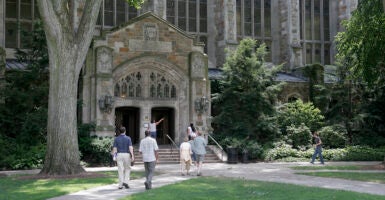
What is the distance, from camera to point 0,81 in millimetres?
25000

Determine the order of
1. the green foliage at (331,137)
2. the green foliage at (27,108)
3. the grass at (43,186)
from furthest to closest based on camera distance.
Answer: the green foliage at (331,137) < the green foliage at (27,108) < the grass at (43,186)

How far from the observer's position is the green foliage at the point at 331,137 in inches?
1142

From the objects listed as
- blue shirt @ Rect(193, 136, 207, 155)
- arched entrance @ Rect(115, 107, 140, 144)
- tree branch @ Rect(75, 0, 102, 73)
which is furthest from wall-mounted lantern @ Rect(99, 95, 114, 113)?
blue shirt @ Rect(193, 136, 207, 155)

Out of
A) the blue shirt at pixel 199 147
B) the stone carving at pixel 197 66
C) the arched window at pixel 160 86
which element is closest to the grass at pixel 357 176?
the blue shirt at pixel 199 147

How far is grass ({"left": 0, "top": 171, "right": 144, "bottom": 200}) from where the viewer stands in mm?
12617

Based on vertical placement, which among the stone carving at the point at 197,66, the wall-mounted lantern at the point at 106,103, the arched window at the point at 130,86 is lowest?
the wall-mounted lantern at the point at 106,103

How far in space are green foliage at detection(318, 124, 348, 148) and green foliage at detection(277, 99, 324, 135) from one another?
0.76 meters

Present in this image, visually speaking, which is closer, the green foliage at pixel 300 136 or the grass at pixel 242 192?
the grass at pixel 242 192

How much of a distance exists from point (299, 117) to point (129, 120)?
31.7 ft

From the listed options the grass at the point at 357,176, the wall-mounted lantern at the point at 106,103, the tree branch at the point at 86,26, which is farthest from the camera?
the wall-mounted lantern at the point at 106,103

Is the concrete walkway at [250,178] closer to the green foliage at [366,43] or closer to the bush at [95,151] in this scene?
the bush at [95,151]

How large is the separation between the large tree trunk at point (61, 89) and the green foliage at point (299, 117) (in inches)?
565

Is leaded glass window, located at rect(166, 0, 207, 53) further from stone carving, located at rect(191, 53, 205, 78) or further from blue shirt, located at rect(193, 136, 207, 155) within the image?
blue shirt, located at rect(193, 136, 207, 155)

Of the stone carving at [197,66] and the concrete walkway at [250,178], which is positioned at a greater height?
the stone carving at [197,66]
